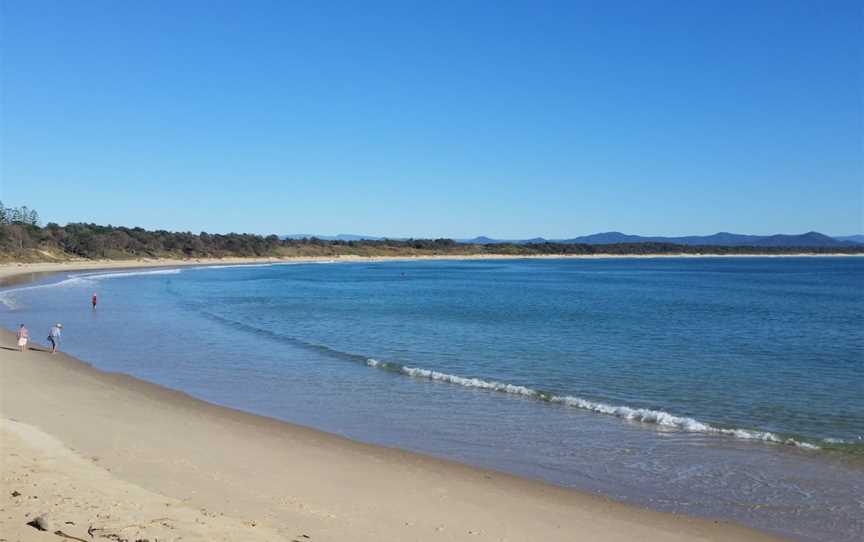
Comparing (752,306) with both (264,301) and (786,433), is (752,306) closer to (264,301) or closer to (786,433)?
(264,301)

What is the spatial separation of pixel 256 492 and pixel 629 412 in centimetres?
916

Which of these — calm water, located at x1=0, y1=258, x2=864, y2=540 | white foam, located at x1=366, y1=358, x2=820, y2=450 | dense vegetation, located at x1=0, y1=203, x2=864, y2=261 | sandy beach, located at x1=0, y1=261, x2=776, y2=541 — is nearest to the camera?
sandy beach, located at x1=0, y1=261, x2=776, y2=541

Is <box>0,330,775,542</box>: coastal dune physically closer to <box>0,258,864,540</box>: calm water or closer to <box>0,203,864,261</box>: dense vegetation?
<box>0,258,864,540</box>: calm water

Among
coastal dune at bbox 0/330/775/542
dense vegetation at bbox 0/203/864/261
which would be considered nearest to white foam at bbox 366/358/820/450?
coastal dune at bbox 0/330/775/542

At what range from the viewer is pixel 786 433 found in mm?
14289

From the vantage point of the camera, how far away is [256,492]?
9.66m

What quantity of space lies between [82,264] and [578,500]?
106m

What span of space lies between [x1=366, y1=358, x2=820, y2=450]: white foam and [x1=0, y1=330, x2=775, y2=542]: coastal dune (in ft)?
17.2

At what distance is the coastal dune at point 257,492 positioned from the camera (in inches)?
312

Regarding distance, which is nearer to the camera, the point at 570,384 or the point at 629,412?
the point at 629,412

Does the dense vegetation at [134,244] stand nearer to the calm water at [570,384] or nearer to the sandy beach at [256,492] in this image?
the calm water at [570,384]

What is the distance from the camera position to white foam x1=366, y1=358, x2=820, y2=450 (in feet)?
46.2

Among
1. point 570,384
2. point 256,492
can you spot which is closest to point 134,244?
point 570,384

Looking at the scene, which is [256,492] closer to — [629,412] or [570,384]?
[629,412]
